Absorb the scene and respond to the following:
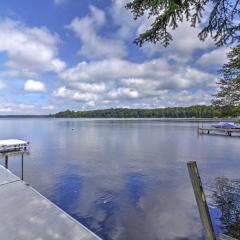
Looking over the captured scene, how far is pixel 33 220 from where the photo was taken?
19.9ft

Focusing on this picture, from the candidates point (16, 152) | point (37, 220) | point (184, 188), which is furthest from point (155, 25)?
point (16, 152)

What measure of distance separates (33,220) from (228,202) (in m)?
10.8

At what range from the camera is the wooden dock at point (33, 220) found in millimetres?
5289

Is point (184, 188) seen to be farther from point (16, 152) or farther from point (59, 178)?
point (16, 152)

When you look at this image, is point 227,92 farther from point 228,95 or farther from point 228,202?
point 228,202

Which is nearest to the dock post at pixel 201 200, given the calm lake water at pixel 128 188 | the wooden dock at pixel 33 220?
the wooden dock at pixel 33 220

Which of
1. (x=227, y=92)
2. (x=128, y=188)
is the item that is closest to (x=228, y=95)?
(x=227, y=92)

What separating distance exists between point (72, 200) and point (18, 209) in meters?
7.88

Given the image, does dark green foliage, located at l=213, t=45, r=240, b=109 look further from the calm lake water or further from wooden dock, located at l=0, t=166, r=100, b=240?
wooden dock, located at l=0, t=166, r=100, b=240

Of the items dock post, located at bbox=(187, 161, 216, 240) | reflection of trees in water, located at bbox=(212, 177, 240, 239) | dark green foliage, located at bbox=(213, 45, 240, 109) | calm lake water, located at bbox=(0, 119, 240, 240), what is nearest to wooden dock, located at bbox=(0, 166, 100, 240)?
dock post, located at bbox=(187, 161, 216, 240)

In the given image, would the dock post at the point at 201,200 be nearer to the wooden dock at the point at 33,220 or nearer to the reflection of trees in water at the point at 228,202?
the wooden dock at the point at 33,220

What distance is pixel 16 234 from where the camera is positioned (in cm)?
534

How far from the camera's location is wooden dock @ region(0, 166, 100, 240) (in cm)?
529

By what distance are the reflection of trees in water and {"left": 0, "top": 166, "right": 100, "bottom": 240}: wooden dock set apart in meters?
6.89
